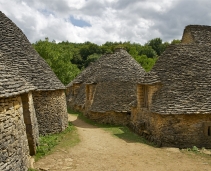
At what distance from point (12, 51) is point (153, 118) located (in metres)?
8.38

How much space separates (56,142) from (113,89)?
25.3ft

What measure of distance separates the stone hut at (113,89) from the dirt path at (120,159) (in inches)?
213

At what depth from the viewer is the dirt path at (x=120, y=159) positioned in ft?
31.0

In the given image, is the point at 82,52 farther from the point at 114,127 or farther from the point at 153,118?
the point at 153,118

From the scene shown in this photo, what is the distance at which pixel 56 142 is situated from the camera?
1248 centimetres

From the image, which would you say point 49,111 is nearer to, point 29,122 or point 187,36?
point 29,122

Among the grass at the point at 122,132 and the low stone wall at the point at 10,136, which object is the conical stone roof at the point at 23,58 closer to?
the grass at the point at 122,132

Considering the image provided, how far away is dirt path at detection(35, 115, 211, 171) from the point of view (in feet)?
31.0

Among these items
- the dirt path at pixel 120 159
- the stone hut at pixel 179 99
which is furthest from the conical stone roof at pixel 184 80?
the dirt path at pixel 120 159

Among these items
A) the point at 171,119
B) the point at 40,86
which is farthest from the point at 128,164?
the point at 40,86

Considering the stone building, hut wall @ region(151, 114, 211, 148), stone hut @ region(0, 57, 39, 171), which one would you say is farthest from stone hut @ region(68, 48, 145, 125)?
stone hut @ region(0, 57, 39, 171)

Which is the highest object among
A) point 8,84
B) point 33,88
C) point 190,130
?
point 8,84

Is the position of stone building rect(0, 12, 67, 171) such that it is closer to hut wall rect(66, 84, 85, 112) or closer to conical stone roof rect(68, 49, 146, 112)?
conical stone roof rect(68, 49, 146, 112)

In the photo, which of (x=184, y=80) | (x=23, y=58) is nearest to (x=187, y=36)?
(x=184, y=80)
